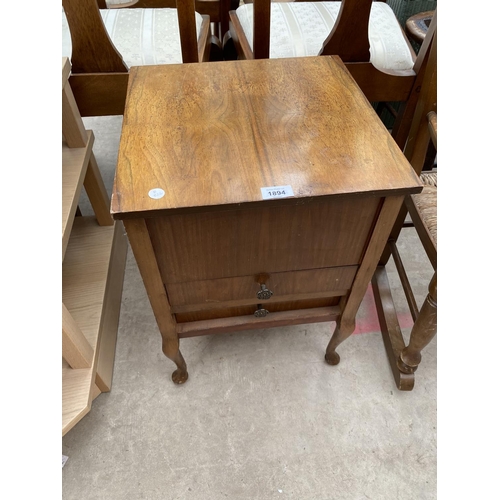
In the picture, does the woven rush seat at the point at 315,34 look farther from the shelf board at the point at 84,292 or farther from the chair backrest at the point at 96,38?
the shelf board at the point at 84,292

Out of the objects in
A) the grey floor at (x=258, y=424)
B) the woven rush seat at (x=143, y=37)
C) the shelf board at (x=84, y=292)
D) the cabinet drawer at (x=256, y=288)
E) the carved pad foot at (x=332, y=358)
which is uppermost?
the woven rush seat at (x=143, y=37)

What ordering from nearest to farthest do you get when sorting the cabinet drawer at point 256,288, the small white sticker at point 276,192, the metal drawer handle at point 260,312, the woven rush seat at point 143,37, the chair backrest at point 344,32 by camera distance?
the small white sticker at point 276,192 < the cabinet drawer at point 256,288 < the metal drawer handle at point 260,312 < the chair backrest at point 344,32 < the woven rush seat at point 143,37

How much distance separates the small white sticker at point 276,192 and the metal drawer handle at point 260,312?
331 mm

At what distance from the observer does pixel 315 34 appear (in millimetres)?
1101

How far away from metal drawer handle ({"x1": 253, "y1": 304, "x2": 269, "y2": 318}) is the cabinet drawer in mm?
40

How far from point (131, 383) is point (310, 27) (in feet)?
3.61

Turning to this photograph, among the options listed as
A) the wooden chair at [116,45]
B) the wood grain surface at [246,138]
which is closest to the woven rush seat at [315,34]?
the wooden chair at [116,45]

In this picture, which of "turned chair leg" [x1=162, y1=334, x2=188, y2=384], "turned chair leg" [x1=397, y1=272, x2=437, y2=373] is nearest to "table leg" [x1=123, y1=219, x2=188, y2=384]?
"turned chair leg" [x1=162, y1=334, x2=188, y2=384]

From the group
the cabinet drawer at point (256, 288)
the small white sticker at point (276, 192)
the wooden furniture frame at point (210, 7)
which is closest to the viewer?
the small white sticker at point (276, 192)

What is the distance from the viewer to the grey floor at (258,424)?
2.79 ft

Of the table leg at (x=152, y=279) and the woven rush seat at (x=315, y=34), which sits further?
the woven rush seat at (x=315, y=34)

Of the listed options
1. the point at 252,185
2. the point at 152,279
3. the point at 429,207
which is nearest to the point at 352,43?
the point at 429,207

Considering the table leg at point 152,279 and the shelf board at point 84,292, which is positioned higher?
the table leg at point 152,279

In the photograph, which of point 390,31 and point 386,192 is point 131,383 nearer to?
point 386,192
